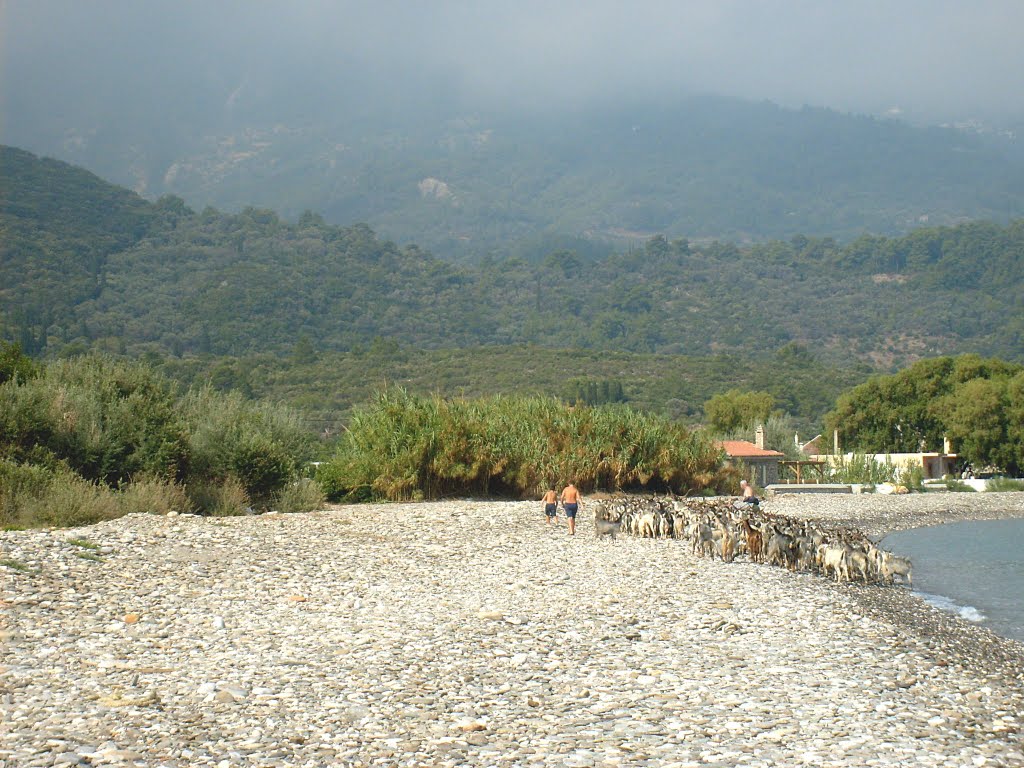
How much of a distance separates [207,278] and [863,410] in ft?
298

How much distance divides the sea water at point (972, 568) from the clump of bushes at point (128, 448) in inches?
479

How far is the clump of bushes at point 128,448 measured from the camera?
16.0m

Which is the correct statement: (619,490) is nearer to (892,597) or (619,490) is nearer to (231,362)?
(892,597)

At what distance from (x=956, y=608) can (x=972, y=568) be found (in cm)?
652

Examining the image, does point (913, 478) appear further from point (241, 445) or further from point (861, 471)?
point (241, 445)

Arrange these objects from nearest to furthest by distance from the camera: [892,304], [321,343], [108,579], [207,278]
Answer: [108,579] < [321,343] < [207,278] < [892,304]

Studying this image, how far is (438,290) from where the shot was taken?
15262 cm

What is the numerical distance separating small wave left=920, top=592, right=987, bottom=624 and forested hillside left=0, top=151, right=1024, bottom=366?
240 feet

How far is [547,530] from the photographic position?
19797 mm

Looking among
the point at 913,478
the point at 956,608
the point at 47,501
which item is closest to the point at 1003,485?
the point at 913,478

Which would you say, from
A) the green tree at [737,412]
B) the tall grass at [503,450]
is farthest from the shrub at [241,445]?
the green tree at [737,412]

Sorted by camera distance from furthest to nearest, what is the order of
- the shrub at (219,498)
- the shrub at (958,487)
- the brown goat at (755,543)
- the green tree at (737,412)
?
the green tree at (737,412), the shrub at (958,487), the shrub at (219,498), the brown goat at (755,543)

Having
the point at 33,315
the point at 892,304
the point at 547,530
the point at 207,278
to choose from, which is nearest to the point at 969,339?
the point at 892,304

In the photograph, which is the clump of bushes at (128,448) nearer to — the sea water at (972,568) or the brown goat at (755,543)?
the brown goat at (755,543)
